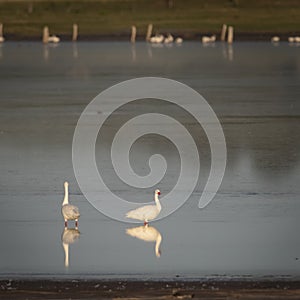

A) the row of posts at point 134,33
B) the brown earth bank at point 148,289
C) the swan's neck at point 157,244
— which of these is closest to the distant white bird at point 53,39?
the row of posts at point 134,33

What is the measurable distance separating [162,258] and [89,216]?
2697 millimetres

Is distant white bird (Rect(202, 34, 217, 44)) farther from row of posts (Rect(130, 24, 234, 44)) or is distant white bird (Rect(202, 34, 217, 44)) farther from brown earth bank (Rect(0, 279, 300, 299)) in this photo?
brown earth bank (Rect(0, 279, 300, 299))

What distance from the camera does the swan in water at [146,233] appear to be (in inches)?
583

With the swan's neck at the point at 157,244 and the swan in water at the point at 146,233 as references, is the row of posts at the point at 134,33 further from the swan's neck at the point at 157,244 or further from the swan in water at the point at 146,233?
the swan's neck at the point at 157,244

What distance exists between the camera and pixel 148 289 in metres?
11.8

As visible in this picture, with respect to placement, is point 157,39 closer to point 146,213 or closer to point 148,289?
point 146,213

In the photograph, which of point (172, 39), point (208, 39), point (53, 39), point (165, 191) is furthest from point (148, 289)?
point (53, 39)

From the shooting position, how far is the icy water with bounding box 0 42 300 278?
1361 cm

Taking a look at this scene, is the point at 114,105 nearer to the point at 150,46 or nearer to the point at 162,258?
the point at 162,258

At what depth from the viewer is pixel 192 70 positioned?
43.7 meters

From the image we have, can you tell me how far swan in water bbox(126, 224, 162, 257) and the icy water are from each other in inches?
3.9

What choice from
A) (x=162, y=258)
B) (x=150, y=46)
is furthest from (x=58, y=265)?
(x=150, y=46)

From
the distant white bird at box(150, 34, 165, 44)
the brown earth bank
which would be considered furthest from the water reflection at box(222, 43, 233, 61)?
the brown earth bank

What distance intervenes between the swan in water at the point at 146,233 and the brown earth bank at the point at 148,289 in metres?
2.37
